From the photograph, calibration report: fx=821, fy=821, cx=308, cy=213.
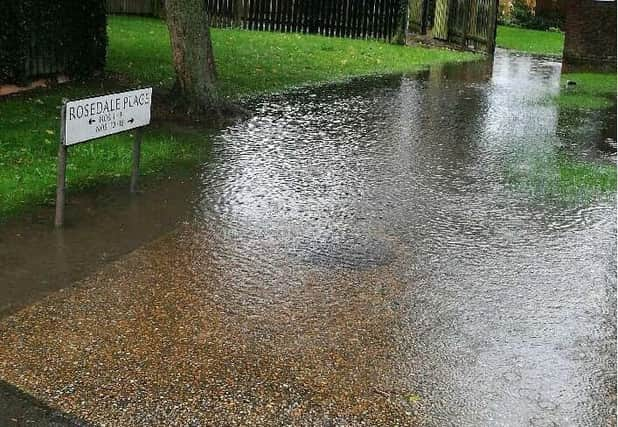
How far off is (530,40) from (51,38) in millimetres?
22774

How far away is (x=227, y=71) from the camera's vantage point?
14.9m

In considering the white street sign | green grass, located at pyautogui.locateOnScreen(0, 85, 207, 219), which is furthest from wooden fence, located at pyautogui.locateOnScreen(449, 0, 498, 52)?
the white street sign

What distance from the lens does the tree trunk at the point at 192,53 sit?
10.3 metres

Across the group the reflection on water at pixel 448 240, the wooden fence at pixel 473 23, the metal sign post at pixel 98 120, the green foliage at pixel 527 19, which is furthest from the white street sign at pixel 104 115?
the green foliage at pixel 527 19

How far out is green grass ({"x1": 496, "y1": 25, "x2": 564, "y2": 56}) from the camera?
2670cm

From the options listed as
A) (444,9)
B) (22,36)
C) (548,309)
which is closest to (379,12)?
(444,9)

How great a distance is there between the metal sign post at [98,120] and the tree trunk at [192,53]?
3.27 metres

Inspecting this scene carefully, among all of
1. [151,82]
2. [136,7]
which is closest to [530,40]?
[136,7]

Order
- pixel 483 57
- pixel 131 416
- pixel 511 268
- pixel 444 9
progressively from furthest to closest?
pixel 444 9 < pixel 483 57 < pixel 511 268 < pixel 131 416

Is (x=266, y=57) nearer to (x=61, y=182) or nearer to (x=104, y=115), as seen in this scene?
(x=104, y=115)

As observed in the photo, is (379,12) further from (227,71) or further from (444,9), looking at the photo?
(227,71)

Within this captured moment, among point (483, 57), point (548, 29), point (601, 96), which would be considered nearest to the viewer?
point (601, 96)

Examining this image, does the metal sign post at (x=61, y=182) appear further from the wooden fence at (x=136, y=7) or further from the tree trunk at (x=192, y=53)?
the wooden fence at (x=136, y=7)

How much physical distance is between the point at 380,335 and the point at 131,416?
1.67 meters
